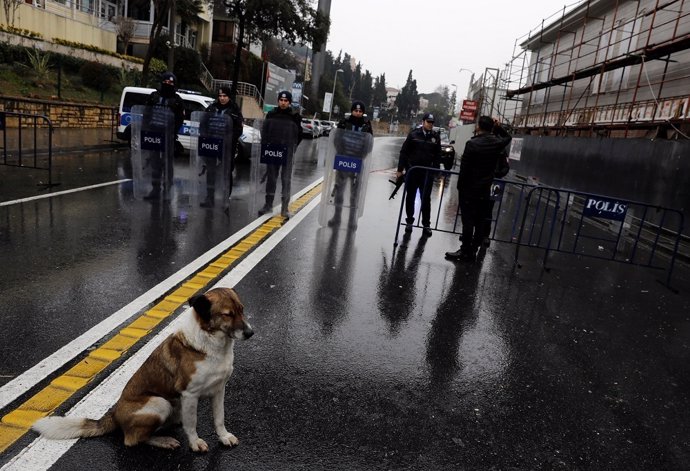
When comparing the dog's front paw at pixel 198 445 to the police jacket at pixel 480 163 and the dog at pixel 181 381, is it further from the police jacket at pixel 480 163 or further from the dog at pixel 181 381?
the police jacket at pixel 480 163

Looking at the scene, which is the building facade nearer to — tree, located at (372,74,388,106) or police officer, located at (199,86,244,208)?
police officer, located at (199,86,244,208)

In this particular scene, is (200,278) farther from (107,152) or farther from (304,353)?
(107,152)

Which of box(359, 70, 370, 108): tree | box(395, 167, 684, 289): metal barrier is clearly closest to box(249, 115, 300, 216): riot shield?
box(395, 167, 684, 289): metal barrier

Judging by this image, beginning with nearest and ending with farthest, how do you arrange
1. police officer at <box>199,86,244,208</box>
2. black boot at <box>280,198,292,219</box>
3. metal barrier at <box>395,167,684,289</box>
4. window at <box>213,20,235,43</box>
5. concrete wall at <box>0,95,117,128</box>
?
metal barrier at <box>395,167,684,289</box>, black boot at <box>280,198,292,219</box>, police officer at <box>199,86,244,208</box>, concrete wall at <box>0,95,117,128</box>, window at <box>213,20,235,43</box>

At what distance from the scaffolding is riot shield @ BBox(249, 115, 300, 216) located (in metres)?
8.07

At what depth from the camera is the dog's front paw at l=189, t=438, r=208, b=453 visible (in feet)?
8.67

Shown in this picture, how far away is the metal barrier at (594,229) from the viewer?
7.66 meters

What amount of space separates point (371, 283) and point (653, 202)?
25.8 feet

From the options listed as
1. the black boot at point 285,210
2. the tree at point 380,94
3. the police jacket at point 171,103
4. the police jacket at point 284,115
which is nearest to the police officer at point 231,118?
the police jacket at point 171,103

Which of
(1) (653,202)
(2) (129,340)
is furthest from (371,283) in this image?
(1) (653,202)

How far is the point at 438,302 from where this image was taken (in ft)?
18.1

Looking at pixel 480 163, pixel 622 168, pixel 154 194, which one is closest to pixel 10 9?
pixel 154 194

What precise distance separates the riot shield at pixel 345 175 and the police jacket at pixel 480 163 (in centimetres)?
175

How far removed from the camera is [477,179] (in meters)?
7.39
